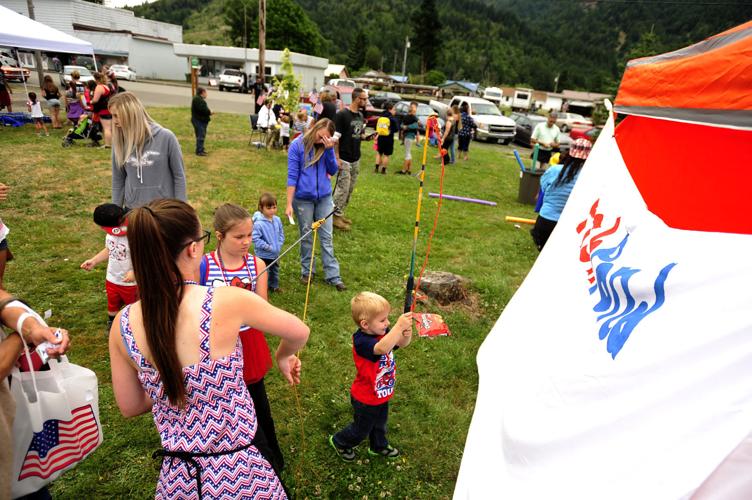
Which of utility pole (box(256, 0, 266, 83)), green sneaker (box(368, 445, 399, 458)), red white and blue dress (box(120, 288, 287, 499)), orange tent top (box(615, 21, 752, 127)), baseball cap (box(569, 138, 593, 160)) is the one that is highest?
utility pole (box(256, 0, 266, 83))

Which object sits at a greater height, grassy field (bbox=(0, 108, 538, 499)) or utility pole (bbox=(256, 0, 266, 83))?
utility pole (bbox=(256, 0, 266, 83))

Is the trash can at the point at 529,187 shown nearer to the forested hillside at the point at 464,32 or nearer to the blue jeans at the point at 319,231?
the blue jeans at the point at 319,231

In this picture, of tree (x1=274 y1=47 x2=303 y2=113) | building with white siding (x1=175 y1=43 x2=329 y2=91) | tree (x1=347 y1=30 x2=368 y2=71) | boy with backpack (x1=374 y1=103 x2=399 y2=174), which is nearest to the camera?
boy with backpack (x1=374 y1=103 x2=399 y2=174)

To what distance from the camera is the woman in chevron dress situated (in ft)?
4.93

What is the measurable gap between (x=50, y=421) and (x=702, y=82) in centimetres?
341

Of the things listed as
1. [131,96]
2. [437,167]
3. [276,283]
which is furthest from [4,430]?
[437,167]

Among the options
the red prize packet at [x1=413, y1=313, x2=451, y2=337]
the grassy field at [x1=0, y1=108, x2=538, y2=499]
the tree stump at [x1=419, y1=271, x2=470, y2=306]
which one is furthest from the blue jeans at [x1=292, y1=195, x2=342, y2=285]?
the red prize packet at [x1=413, y1=313, x2=451, y2=337]

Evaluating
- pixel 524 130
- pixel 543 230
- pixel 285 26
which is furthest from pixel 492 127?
pixel 285 26

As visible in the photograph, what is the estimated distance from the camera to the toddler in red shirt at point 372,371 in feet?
8.49

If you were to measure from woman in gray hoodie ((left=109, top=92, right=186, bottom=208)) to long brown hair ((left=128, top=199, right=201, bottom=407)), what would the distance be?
262 cm

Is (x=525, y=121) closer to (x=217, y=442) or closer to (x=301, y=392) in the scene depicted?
(x=301, y=392)

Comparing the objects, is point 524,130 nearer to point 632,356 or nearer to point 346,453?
point 346,453

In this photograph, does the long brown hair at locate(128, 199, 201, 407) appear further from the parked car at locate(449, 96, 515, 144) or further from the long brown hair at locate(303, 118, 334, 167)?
the parked car at locate(449, 96, 515, 144)

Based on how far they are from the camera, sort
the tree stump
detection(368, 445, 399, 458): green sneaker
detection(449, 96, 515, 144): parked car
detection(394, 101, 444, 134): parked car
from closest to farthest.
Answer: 1. detection(368, 445, 399, 458): green sneaker
2. the tree stump
3. detection(394, 101, 444, 134): parked car
4. detection(449, 96, 515, 144): parked car
